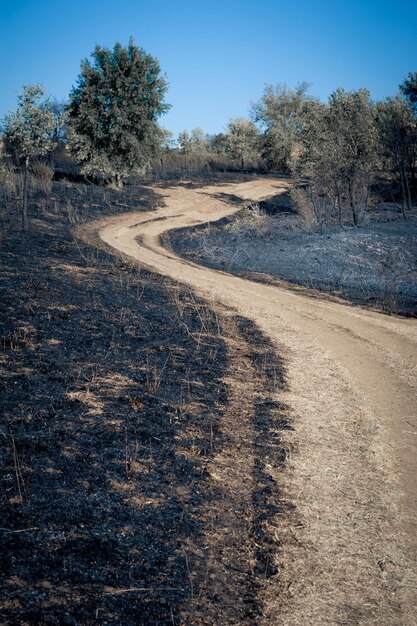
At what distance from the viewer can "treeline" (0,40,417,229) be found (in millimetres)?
24016

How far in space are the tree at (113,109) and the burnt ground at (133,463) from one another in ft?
77.1

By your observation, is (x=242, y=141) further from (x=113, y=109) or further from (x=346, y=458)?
(x=346, y=458)

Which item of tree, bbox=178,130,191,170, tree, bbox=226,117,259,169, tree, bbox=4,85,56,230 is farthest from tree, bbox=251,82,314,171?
tree, bbox=4,85,56,230

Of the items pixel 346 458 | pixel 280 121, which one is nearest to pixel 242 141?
pixel 280 121

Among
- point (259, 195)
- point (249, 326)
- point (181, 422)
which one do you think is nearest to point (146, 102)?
point (259, 195)

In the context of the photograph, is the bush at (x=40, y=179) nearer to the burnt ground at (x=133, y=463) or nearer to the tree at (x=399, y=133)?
the burnt ground at (x=133, y=463)

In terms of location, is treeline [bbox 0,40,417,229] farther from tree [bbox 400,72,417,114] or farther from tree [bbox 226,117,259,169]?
tree [bbox 226,117,259,169]

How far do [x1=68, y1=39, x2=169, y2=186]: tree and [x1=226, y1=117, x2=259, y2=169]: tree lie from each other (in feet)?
88.5

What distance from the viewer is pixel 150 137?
3341 centimetres

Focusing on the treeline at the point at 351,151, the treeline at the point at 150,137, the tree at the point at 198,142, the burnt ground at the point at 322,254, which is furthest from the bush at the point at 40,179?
the tree at the point at 198,142

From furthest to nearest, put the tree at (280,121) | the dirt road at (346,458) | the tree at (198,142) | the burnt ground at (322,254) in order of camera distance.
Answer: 1. the tree at (198,142)
2. the tree at (280,121)
3. the burnt ground at (322,254)
4. the dirt road at (346,458)

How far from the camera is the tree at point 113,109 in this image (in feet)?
104

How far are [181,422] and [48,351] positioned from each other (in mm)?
3241

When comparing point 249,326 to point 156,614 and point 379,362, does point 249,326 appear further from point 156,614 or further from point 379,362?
point 156,614
